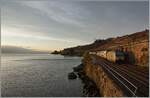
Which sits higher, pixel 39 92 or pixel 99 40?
pixel 99 40

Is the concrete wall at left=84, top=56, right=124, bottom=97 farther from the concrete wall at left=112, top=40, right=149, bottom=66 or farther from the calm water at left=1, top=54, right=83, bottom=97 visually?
the concrete wall at left=112, top=40, right=149, bottom=66

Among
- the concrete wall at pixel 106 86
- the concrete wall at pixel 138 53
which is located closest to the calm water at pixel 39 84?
the concrete wall at pixel 106 86

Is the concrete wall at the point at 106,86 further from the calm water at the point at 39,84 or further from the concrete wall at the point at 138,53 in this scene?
the concrete wall at the point at 138,53

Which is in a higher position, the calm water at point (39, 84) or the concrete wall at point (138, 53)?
the concrete wall at point (138, 53)

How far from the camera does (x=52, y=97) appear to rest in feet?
→ 84.5

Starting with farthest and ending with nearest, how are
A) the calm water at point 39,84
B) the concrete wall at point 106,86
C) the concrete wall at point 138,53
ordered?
the calm water at point 39,84
the concrete wall at point 138,53
the concrete wall at point 106,86

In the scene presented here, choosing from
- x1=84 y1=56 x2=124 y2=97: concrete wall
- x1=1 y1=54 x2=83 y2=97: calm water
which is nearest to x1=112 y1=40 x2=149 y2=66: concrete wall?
x1=84 y1=56 x2=124 y2=97: concrete wall

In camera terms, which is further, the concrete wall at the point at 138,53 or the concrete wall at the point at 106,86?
the concrete wall at the point at 138,53

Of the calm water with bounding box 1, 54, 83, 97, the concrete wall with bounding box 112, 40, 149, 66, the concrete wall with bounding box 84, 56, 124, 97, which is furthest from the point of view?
the calm water with bounding box 1, 54, 83, 97

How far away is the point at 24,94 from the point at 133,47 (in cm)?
2049

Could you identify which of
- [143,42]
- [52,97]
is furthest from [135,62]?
[52,97]

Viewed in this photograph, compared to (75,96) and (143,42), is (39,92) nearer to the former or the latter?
(75,96)

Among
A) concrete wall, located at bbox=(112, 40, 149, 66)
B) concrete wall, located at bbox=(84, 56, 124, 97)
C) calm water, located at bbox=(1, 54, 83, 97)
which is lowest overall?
calm water, located at bbox=(1, 54, 83, 97)

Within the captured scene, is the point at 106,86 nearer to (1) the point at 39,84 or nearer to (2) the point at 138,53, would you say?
(2) the point at 138,53
